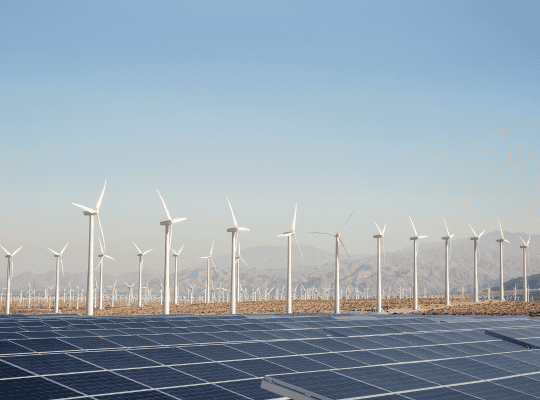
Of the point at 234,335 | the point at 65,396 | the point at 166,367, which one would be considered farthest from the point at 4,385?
the point at 234,335

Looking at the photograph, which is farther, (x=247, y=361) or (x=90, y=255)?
(x=90, y=255)

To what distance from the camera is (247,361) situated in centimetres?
2475

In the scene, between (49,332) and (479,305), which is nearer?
(49,332)

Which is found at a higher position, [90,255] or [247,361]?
[90,255]

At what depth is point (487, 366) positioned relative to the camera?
2889cm

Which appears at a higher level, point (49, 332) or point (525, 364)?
point (49, 332)

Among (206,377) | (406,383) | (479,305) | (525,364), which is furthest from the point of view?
(479,305)

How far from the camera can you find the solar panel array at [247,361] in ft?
63.8

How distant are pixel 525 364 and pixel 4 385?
2520cm

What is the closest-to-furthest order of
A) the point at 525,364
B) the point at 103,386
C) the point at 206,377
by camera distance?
the point at 103,386 → the point at 206,377 → the point at 525,364

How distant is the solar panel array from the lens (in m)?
19.4

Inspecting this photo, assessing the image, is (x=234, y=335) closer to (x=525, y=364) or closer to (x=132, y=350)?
(x=132, y=350)

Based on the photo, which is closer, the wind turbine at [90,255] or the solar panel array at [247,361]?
the solar panel array at [247,361]

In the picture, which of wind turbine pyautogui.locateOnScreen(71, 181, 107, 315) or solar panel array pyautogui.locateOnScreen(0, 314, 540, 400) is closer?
solar panel array pyautogui.locateOnScreen(0, 314, 540, 400)
